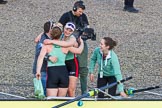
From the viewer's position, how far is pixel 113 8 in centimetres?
2256

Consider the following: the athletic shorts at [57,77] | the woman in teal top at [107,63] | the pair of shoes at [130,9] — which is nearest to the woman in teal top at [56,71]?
the athletic shorts at [57,77]

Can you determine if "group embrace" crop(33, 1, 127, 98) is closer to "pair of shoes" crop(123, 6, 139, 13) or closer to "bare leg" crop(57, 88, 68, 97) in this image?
"bare leg" crop(57, 88, 68, 97)

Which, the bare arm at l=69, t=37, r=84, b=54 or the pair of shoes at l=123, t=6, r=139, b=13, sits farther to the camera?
the pair of shoes at l=123, t=6, r=139, b=13

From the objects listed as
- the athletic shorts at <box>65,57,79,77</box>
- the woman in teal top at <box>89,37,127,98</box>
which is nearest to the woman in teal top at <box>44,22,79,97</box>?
the athletic shorts at <box>65,57,79,77</box>

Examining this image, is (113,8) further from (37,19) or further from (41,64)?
(41,64)

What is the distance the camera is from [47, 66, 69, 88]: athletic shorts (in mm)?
8617

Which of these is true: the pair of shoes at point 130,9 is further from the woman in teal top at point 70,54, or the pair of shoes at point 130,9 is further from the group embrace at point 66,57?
the woman in teal top at point 70,54

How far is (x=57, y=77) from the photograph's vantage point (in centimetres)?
862

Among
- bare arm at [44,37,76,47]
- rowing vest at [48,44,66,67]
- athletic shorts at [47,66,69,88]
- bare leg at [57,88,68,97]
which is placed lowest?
bare leg at [57,88,68,97]

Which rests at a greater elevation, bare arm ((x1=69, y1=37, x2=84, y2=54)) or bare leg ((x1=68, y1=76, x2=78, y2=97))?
bare arm ((x1=69, y1=37, x2=84, y2=54))

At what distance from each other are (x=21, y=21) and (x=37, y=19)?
25.1 inches

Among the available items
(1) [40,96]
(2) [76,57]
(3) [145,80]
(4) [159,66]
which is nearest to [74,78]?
(2) [76,57]

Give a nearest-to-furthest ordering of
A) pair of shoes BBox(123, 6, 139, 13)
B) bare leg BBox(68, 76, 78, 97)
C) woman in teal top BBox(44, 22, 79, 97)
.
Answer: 1. woman in teal top BBox(44, 22, 79, 97)
2. bare leg BBox(68, 76, 78, 97)
3. pair of shoes BBox(123, 6, 139, 13)

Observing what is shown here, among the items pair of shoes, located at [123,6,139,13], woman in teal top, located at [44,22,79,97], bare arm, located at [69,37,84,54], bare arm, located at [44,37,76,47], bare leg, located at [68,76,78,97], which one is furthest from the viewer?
pair of shoes, located at [123,6,139,13]
